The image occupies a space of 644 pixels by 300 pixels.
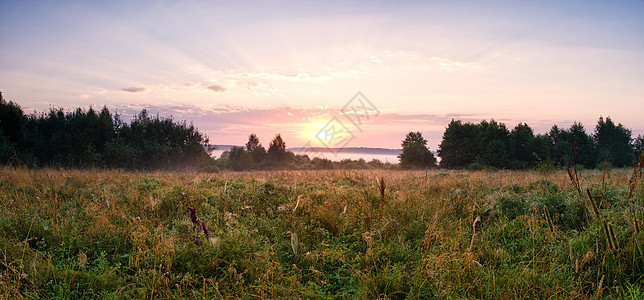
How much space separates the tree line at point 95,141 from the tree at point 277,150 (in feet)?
45.2

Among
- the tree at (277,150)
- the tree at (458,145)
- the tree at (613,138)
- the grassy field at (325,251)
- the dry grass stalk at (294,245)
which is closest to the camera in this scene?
the grassy field at (325,251)

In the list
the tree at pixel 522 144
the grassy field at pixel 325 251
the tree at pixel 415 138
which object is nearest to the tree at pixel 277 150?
the tree at pixel 415 138

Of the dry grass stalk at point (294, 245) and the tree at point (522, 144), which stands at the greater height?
the tree at point (522, 144)

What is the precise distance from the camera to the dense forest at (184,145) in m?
37.8

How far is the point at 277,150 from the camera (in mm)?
64125

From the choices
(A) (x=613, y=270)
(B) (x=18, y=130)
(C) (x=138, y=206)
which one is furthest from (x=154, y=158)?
(A) (x=613, y=270)

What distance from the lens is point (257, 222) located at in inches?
225

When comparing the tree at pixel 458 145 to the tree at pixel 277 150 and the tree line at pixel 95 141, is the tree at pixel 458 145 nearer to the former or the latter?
the tree at pixel 277 150

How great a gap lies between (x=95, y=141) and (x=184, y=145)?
502 inches

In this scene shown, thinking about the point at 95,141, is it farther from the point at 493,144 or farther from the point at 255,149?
the point at 493,144

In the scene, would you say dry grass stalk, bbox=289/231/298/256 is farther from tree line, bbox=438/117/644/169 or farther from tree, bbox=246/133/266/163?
tree, bbox=246/133/266/163

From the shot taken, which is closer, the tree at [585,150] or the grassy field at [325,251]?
the grassy field at [325,251]

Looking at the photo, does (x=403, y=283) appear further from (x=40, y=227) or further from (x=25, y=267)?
(x=40, y=227)

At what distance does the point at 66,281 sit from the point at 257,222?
2.76 meters
